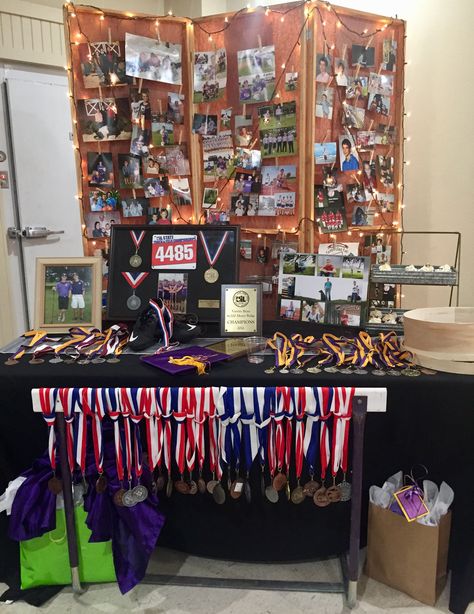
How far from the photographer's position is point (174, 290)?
1.86 metres

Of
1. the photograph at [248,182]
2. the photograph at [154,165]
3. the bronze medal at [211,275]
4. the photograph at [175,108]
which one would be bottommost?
the bronze medal at [211,275]

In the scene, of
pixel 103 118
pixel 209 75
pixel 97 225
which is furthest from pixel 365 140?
pixel 97 225

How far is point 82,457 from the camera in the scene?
1369 millimetres

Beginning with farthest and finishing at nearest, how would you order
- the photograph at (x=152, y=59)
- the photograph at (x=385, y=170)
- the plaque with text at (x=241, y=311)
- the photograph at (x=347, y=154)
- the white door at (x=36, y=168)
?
the white door at (x=36, y=168)
the photograph at (x=385, y=170)
the photograph at (x=347, y=154)
the photograph at (x=152, y=59)
the plaque with text at (x=241, y=311)

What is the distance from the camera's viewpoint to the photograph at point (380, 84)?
2.18 m

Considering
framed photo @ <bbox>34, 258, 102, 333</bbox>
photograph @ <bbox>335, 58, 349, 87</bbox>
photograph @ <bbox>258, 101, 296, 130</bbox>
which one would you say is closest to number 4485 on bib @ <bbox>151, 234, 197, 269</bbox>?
framed photo @ <bbox>34, 258, 102, 333</bbox>

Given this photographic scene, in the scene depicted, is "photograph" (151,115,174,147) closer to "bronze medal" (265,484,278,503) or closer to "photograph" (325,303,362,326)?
"photograph" (325,303,362,326)

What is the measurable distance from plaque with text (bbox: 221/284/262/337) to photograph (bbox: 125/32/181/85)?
3.44 ft

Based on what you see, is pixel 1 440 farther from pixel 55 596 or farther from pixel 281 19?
pixel 281 19

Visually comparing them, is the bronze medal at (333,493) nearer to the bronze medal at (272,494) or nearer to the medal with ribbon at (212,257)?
the bronze medal at (272,494)

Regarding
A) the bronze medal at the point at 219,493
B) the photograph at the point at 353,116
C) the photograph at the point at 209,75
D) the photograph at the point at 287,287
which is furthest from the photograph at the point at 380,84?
the bronze medal at the point at 219,493

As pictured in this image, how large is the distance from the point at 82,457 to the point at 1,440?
0.30 m

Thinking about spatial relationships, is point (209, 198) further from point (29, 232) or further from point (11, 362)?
point (29, 232)

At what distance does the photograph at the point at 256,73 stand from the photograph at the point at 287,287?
82cm
